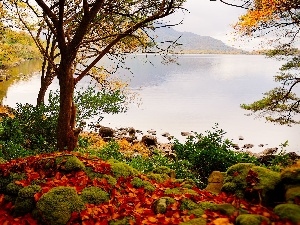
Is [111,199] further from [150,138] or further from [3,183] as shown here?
[150,138]

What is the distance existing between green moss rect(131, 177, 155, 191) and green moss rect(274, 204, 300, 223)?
2.43 meters

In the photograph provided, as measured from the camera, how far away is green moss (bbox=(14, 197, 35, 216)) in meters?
5.66

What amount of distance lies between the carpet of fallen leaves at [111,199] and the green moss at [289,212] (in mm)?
96

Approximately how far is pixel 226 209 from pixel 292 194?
3.78ft

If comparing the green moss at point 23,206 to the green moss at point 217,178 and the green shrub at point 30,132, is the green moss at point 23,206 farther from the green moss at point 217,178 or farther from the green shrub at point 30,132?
the green moss at point 217,178

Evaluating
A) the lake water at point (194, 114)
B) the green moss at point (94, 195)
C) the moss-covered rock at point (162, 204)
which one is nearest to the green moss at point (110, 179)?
the green moss at point (94, 195)

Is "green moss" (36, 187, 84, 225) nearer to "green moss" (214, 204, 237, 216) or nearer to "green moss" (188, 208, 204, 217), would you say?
"green moss" (188, 208, 204, 217)

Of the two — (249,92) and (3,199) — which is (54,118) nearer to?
(3,199)

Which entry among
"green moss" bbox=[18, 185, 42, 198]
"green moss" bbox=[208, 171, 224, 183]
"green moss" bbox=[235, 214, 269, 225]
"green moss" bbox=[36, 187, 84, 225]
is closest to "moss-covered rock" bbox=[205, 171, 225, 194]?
"green moss" bbox=[208, 171, 224, 183]

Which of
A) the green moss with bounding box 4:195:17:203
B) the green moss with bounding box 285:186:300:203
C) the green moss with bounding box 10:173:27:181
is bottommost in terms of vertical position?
the green moss with bounding box 4:195:17:203

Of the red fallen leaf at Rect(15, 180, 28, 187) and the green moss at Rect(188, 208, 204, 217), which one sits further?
the red fallen leaf at Rect(15, 180, 28, 187)

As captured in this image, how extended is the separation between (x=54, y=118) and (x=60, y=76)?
10.5ft

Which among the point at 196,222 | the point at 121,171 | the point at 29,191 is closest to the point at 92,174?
the point at 121,171

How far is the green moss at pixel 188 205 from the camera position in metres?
5.58
